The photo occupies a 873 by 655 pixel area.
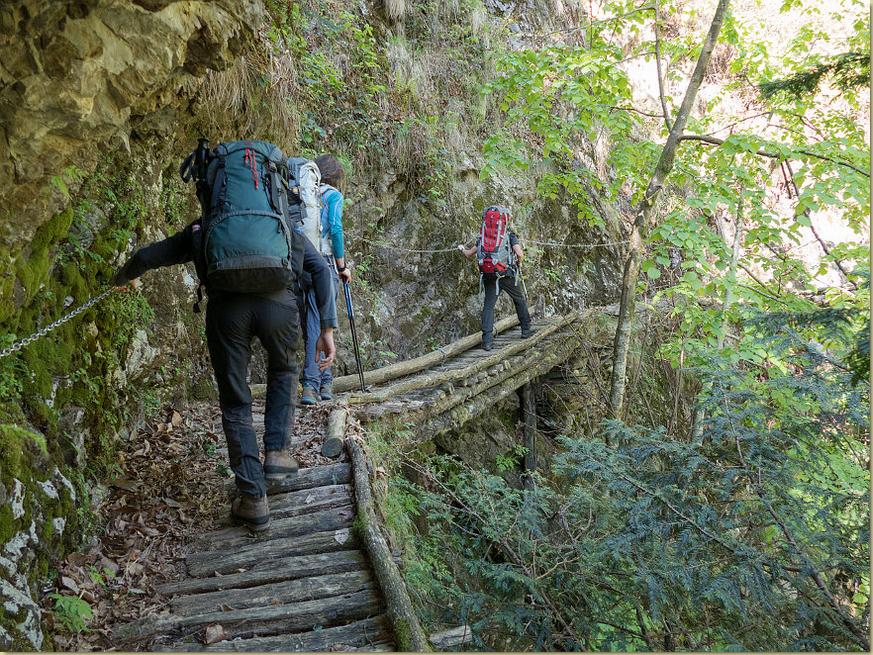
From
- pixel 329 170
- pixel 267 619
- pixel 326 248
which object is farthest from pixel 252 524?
pixel 329 170

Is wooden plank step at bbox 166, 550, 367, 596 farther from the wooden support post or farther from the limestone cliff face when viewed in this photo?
the wooden support post

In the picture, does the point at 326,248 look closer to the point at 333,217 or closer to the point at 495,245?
the point at 333,217

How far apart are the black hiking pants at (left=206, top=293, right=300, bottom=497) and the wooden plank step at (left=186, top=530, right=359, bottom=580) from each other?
1.09ft

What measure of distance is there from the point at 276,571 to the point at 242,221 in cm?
198

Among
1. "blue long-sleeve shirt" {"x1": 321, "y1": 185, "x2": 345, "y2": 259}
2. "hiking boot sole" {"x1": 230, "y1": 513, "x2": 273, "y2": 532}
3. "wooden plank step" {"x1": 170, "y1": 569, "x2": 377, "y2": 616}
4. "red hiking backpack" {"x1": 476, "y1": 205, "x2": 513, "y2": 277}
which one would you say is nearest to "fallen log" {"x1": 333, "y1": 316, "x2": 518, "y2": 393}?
"red hiking backpack" {"x1": 476, "y1": 205, "x2": 513, "y2": 277}

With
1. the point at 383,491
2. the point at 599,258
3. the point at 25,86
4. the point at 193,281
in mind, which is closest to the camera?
the point at 25,86

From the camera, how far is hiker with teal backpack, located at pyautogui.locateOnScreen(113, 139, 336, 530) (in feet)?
10.7

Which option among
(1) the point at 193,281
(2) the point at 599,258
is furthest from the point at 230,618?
(2) the point at 599,258

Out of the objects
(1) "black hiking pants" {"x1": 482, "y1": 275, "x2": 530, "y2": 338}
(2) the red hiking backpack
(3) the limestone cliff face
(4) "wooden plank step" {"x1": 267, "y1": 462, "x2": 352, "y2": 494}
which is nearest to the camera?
(3) the limestone cliff face

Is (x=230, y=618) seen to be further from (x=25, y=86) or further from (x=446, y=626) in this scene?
(x=25, y=86)

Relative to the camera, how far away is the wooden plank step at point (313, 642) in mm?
2734

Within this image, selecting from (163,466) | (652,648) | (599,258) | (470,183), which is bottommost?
(652,648)

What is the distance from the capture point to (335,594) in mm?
3098

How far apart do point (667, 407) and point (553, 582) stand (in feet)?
32.9
